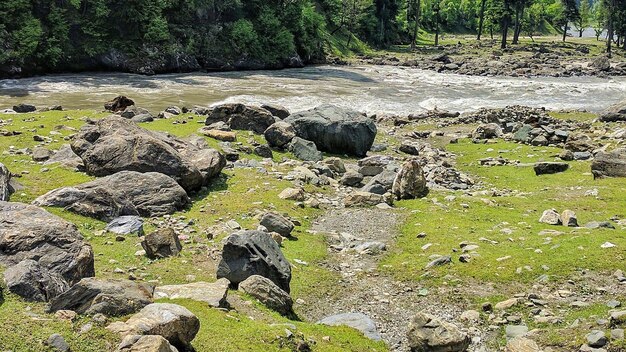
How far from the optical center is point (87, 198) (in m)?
16.3

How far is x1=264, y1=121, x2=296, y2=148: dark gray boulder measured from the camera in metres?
27.9

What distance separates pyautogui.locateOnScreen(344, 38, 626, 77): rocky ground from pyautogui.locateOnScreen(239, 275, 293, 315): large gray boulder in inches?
2804

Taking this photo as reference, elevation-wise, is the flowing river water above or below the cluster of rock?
below

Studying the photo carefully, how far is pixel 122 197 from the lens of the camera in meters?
17.0

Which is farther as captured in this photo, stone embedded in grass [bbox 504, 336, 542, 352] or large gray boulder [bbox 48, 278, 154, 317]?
stone embedded in grass [bbox 504, 336, 542, 352]

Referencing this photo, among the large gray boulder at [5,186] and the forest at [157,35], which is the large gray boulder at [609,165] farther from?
the forest at [157,35]

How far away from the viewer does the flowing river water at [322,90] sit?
158 feet

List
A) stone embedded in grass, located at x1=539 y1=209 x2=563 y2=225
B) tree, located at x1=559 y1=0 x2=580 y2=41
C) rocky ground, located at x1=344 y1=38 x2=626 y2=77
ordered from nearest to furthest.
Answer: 1. stone embedded in grass, located at x1=539 y1=209 x2=563 y2=225
2. rocky ground, located at x1=344 y1=38 x2=626 y2=77
3. tree, located at x1=559 y1=0 x2=580 y2=41

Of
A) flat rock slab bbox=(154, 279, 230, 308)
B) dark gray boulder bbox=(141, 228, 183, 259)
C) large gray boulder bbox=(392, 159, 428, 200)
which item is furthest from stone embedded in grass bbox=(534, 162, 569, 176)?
flat rock slab bbox=(154, 279, 230, 308)

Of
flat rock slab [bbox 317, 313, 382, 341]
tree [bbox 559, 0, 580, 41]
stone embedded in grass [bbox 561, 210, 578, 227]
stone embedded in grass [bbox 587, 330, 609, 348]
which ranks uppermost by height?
tree [bbox 559, 0, 580, 41]

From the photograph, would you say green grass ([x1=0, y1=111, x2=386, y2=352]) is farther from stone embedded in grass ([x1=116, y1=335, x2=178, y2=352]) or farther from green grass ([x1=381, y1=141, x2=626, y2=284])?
green grass ([x1=381, y1=141, x2=626, y2=284])

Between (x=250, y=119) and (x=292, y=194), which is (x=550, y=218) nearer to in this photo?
(x=292, y=194)

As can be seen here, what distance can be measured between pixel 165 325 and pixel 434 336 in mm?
5438

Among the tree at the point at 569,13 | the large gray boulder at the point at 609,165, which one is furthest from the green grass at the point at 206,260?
the tree at the point at 569,13
